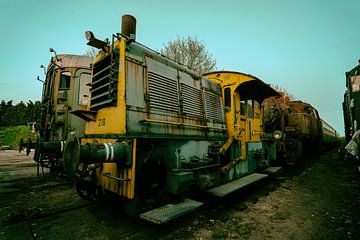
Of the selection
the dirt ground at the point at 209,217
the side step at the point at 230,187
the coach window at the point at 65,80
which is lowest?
the dirt ground at the point at 209,217

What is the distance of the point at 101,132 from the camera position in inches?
158

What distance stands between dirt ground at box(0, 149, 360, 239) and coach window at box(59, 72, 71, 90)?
377 centimetres

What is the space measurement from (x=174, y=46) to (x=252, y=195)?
66.5 feet

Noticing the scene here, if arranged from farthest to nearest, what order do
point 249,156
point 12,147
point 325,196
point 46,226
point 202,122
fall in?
point 12,147
point 249,156
point 325,196
point 202,122
point 46,226

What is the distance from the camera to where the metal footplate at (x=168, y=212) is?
2.88 metres

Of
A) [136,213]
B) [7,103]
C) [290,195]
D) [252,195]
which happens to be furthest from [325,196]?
[7,103]

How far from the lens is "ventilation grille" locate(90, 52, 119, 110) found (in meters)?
3.62

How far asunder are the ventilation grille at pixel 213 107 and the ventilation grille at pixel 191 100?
0.32m

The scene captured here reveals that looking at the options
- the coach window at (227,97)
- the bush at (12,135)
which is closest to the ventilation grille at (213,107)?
the coach window at (227,97)

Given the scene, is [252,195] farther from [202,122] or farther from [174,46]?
[174,46]

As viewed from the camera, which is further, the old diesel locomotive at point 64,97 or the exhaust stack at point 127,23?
the old diesel locomotive at point 64,97

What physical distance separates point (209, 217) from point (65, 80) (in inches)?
288

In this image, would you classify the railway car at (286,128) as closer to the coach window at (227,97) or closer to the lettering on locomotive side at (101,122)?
the coach window at (227,97)

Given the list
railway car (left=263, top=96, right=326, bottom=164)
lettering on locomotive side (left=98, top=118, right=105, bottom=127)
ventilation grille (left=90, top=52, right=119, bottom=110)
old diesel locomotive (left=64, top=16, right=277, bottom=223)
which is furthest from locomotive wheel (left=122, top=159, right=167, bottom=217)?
railway car (left=263, top=96, right=326, bottom=164)
